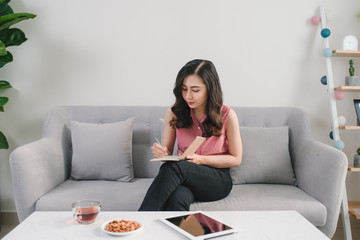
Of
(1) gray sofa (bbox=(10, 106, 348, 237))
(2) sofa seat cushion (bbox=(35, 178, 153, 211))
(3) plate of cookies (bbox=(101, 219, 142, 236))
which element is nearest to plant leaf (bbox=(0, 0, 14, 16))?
(1) gray sofa (bbox=(10, 106, 348, 237))

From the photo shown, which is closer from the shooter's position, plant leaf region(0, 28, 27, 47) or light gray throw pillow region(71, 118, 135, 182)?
light gray throw pillow region(71, 118, 135, 182)

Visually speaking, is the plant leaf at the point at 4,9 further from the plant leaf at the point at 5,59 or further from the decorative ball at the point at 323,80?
the decorative ball at the point at 323,80

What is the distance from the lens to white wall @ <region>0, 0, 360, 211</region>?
102 inches

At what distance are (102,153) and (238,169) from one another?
884mm

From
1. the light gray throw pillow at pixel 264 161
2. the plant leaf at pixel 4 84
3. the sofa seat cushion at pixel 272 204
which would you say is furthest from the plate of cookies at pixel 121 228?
the plant leaf at pixel 4 84

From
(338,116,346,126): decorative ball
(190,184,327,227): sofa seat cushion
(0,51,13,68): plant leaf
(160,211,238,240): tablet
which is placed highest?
(0,51,13,68): plant leaf

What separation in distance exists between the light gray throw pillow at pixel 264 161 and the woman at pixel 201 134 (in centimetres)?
23

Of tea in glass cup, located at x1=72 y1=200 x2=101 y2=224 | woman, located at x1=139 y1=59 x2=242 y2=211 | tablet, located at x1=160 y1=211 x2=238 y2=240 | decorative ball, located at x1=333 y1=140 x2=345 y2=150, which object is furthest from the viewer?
decorative ball, located at x1=333 y1=140 x2=345 y2=150

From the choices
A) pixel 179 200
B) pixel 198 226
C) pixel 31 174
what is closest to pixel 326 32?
pixel 179 200

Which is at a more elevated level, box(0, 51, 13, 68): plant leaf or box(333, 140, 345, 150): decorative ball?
box(0, 51, 13, 68): plant leaf

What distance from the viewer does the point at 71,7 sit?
8.48ft

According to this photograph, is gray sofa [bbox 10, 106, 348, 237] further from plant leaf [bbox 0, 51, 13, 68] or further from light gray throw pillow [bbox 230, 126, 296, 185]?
plant leaf [bbox 0, 51, 13, 68]

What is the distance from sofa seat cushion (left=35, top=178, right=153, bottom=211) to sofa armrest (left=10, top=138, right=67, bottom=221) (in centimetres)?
5

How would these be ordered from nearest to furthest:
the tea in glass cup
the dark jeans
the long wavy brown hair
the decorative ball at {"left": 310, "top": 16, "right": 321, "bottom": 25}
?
the tea in glass cup → the dark jeans → the long wavy brown hair → the decorative ball at {"left": 310, "top": 16, "right": 321, "bottom": 25}
